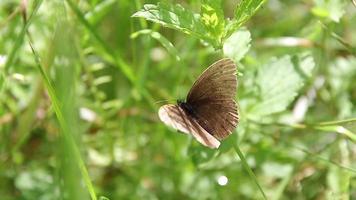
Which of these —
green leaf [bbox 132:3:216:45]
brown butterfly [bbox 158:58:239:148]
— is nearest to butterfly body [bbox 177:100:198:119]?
brown butterfly [bbox 158:58:239:148]

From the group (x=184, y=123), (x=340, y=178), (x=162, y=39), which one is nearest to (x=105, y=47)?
(x=162, y=39)

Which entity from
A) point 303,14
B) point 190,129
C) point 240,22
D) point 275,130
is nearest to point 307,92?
point 275,130

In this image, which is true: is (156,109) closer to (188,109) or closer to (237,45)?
(237,45)

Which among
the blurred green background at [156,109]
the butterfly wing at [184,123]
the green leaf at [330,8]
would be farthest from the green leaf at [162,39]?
the green leaf at [330,8]

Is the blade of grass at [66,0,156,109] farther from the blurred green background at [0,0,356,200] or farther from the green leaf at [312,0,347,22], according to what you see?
the green leaf at [312,0,347,22]

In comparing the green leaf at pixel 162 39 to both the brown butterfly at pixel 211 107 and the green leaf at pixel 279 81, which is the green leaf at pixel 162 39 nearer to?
the brown butterfly at pixel 211 107

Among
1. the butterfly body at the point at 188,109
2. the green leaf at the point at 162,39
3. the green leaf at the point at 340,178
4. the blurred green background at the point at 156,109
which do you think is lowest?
the green leaf at the point at 340,178
